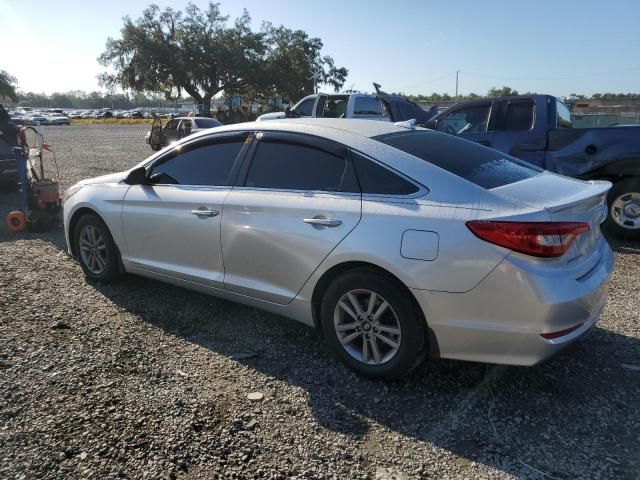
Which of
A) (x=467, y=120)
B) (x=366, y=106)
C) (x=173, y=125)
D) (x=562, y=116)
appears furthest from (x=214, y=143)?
(x=173, y=125)

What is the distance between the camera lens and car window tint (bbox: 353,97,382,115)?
15078mm

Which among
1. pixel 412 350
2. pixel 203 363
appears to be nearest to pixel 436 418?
pixel 412 350

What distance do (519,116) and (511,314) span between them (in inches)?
226

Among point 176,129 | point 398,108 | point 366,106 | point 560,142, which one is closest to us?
point 560,142

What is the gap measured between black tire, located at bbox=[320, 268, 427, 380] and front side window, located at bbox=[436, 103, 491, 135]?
5667 millimetres

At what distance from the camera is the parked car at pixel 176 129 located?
18859 millimetres

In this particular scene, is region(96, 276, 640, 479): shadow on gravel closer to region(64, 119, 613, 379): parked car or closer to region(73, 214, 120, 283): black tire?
region(64, 119, 613, 379): parked car

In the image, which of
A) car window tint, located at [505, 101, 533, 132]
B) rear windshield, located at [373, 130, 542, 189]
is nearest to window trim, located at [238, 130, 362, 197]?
rear windshield, located at [373, 130, 542, 189]

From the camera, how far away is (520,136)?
7.38 meters

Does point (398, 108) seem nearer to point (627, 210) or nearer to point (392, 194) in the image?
point (627, 210)

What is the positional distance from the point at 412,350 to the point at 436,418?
15.7 inches

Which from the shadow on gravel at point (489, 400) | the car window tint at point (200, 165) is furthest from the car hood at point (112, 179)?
the shadow on gravel at point (489, 400)

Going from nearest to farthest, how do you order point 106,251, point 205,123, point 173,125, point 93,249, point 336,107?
point 106,251
point 93,249
point 336,107
point 205,123
point 173,125

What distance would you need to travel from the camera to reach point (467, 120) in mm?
8312
